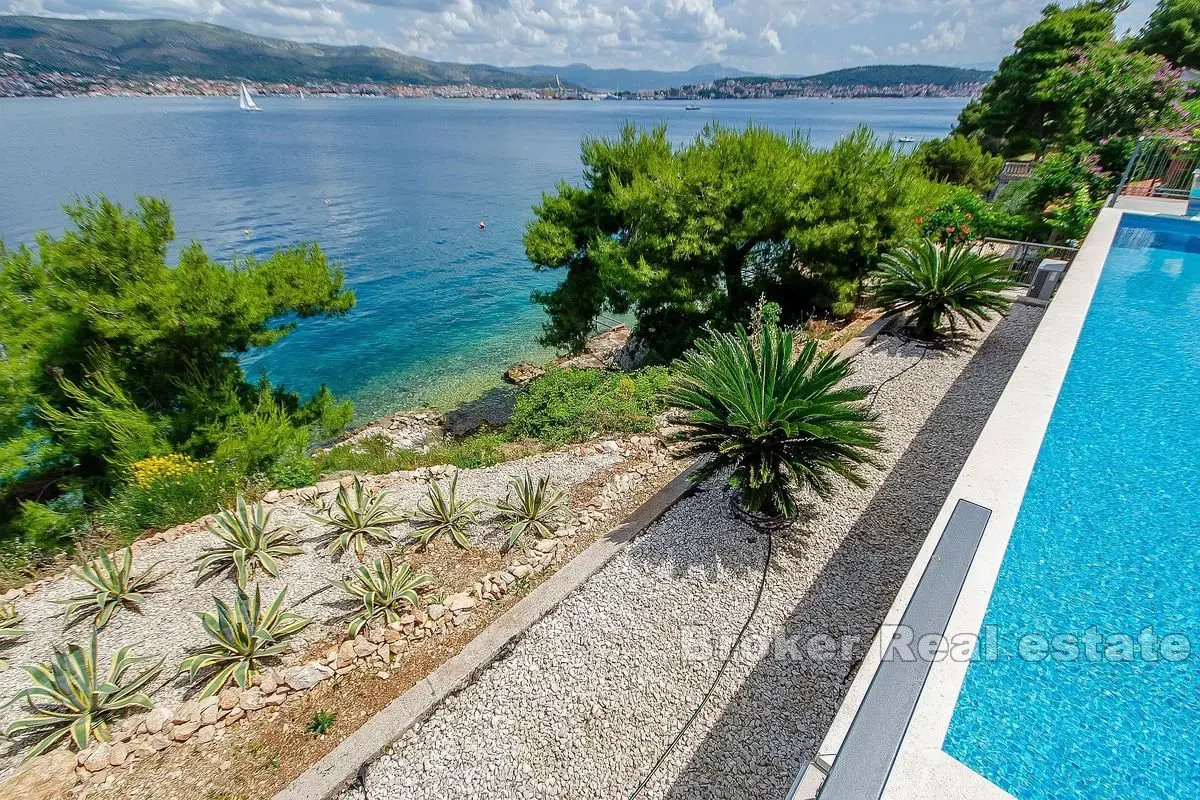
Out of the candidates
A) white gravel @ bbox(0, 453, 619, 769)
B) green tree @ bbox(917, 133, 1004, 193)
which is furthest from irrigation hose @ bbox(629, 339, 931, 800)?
green tree @ bbox(917, 133, 1004, 193)

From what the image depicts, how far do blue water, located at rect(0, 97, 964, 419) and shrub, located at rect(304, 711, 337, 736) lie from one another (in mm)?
11219

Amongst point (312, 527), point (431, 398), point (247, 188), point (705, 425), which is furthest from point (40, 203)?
point (705, 425)

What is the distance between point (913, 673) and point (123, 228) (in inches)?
381

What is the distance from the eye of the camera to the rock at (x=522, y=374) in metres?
15.0

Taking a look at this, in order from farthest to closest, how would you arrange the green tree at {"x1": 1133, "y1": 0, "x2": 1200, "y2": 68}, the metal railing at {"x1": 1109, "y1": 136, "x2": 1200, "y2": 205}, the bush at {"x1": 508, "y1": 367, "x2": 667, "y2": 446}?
the green tree at {"x1": 1133, "y1": 0, "x2": 1200, "y2": 68} < the metal railing at {"x1": 1109, "y1": 136, "x2": 1200, "y2": 205} < the bush at {"x1": 508, "y1": 367, "x2": 667, "y2": 446}

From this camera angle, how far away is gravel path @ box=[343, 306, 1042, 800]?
320cm

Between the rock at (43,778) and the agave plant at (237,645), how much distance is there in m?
0.71

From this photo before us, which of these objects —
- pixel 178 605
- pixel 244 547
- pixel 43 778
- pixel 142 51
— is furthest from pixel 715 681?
pixel 142 51

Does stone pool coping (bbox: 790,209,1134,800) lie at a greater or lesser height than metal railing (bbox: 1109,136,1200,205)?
lesser

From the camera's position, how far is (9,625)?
445cm

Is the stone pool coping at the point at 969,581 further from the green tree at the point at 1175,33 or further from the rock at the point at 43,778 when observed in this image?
the green tree at the point at 1175,33

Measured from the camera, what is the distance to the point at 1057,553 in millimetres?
3688

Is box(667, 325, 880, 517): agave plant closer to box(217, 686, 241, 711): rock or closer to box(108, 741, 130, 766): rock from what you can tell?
box(217, 686, 241, 711): rock

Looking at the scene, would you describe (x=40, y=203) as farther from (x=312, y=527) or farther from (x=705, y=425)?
(x=705, y=425)
